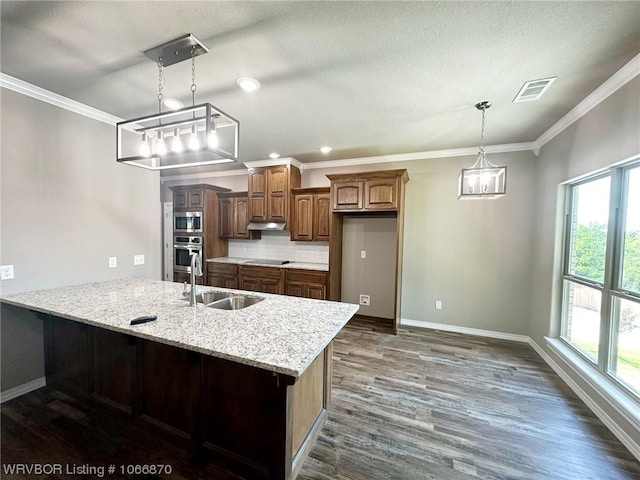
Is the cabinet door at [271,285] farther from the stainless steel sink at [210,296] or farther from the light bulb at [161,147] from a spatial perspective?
the light bulb at [161,147]

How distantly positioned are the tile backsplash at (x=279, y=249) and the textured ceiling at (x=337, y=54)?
2384mm

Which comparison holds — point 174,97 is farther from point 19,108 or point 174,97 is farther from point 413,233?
point 413,233

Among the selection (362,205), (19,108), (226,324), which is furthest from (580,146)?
(19,108)

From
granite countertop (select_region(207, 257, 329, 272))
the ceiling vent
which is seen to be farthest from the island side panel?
the ceiling vent

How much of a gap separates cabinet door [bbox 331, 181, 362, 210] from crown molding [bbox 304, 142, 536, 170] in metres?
→ 0.67

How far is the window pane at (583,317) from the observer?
7.81 ft

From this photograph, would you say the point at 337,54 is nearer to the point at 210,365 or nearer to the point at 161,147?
the point at 161,147

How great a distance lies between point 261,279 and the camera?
4.38 m

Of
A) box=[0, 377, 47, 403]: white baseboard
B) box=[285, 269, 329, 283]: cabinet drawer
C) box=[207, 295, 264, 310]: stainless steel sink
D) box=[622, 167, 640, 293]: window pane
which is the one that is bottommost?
box=[0, 377, 47, 403]: white baseboard

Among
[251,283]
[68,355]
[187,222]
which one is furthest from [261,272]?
[68,355]

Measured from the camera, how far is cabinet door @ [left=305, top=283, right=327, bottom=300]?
4.02 m

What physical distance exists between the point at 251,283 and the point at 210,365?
9.52 ft

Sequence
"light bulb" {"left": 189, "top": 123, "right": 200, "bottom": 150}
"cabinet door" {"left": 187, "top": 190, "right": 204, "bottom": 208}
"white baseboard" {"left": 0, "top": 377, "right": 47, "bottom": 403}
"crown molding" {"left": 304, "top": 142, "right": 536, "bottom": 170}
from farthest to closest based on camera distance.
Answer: "cabinet door" {"left": 187, "top": 190, "right": 204, "bottom": 208} < "crown molding" {"left": 304, "top": 142, "right": 536, "bottom": 170} < "white baseboard" {"left": 0, "top": 377, "right": 47, "bottom": 403} < "light bulb" {"left": 189, "top": 123, "right": 200, "bottom": 150}

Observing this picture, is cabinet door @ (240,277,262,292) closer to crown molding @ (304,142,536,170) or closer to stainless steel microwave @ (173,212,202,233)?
stainless steel microwave @ (173,212,202,233)
